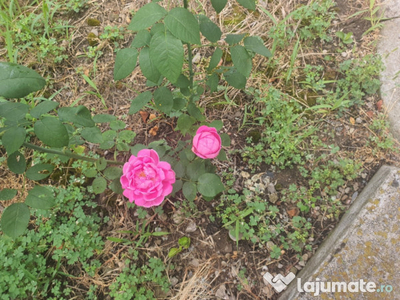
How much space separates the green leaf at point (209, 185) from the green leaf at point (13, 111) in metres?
0.87

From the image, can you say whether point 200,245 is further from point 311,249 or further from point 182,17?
point 182,17

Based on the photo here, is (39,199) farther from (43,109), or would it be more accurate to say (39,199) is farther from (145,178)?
(145,178)

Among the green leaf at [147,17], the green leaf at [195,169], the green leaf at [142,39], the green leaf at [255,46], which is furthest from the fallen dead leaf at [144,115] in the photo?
the green leaf at [147,17]

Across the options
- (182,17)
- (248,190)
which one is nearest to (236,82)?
(182,17)

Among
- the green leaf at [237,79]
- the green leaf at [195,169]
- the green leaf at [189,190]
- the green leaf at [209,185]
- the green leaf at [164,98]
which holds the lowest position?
the green leaf at [189,190]

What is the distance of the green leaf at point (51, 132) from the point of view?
1.16m

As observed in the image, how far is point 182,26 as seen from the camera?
1.04 metres

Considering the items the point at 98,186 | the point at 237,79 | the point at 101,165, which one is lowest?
the point at 98,186

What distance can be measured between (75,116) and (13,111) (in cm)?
25

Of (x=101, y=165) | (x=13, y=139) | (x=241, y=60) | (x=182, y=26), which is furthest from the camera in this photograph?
(x=101, y=165)

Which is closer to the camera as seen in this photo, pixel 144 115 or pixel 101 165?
pixel 101 165

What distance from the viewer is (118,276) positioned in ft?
6.24

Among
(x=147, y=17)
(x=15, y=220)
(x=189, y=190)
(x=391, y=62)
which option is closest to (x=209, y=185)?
(x=189, y=190)

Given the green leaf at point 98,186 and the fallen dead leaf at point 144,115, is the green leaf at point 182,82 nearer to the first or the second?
the green leaf at point 98,186
